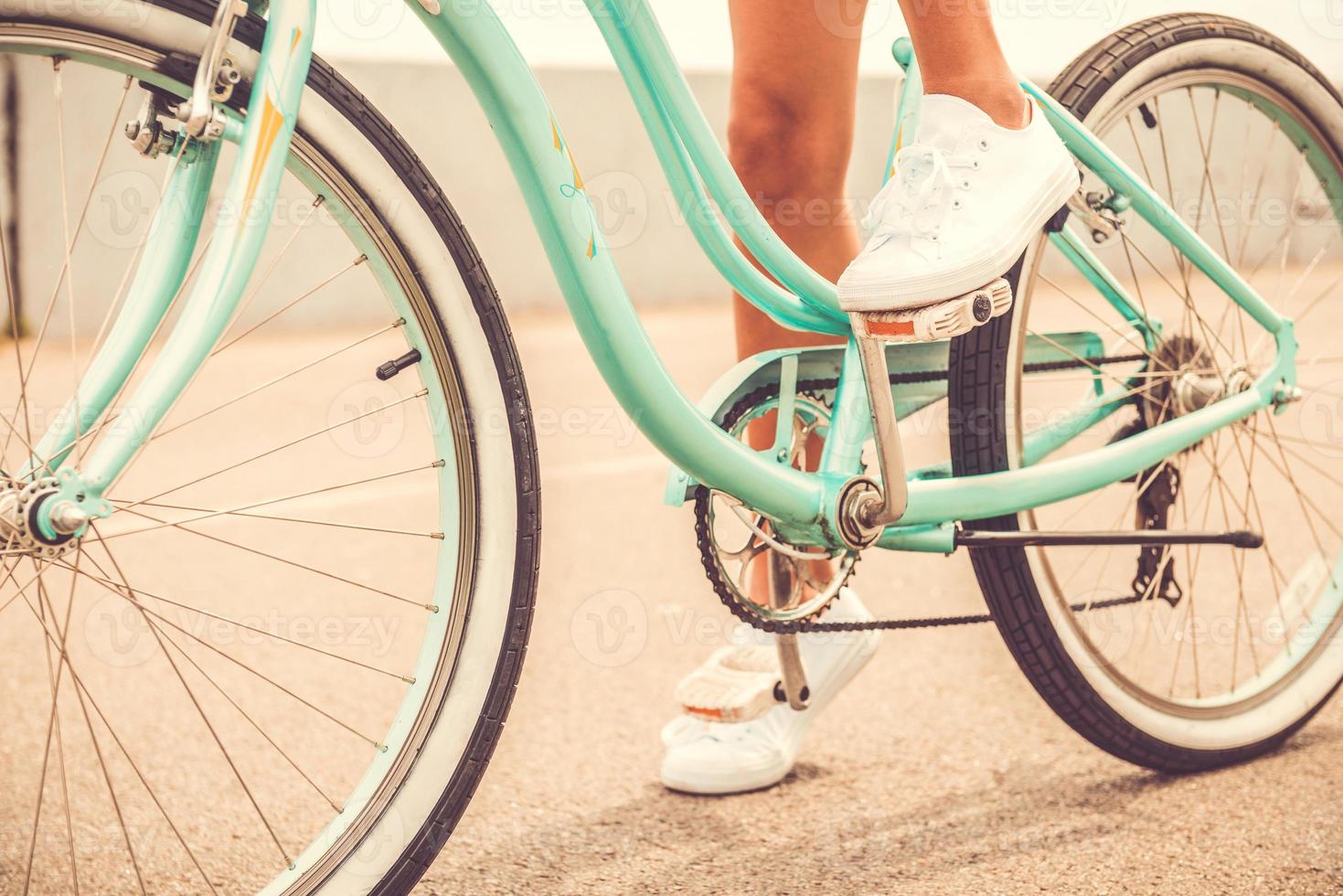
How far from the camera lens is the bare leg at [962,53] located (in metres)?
1.40

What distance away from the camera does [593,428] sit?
450cm

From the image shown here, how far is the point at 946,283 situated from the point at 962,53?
0.26m

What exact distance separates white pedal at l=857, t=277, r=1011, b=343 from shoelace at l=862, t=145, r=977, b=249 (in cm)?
8

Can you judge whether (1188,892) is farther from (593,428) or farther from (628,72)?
(593,428)

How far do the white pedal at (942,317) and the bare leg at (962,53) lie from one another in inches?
7.2

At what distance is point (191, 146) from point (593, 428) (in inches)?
134

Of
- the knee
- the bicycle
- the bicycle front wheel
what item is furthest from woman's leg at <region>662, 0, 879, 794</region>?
the bicycle front wheel

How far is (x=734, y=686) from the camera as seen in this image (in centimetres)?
180

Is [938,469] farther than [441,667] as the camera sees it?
Yes

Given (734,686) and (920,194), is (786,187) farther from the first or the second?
(734,686)

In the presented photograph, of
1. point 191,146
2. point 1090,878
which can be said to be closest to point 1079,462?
point 1090,878

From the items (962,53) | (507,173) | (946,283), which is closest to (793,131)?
(962,53)

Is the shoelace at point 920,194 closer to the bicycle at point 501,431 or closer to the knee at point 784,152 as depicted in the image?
the bicycle at point 501,431

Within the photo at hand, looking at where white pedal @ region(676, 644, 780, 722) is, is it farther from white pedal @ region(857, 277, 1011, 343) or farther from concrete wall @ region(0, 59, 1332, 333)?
concrete wall @ region(0, 59, 1332, 333)
